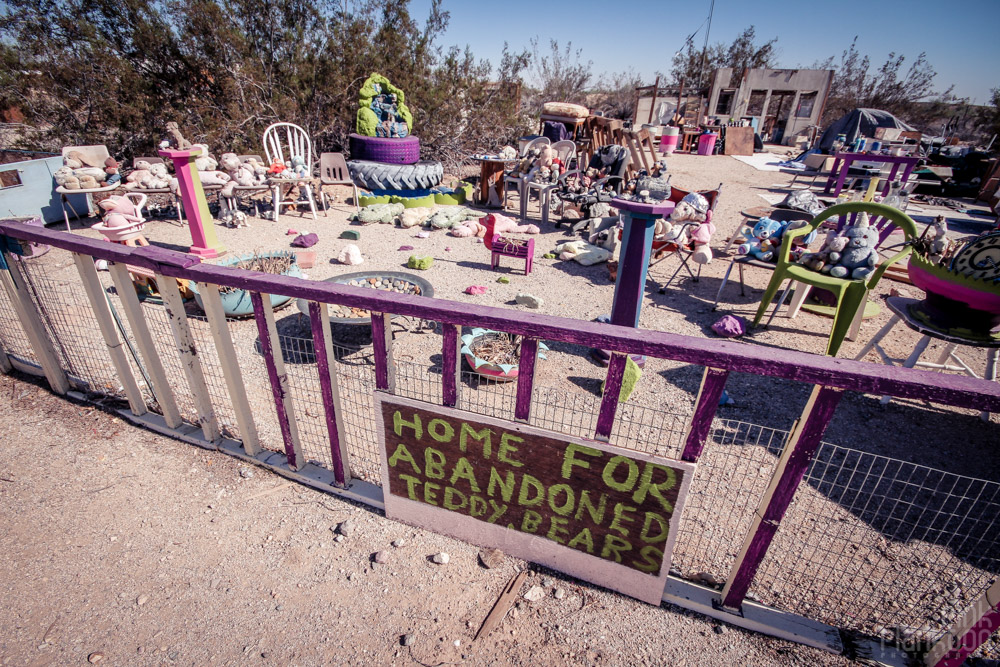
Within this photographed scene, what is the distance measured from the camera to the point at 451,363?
191 cm

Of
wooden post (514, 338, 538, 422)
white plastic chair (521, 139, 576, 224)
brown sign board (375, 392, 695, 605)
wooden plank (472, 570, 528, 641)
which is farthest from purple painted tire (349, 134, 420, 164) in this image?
wooden plank (472, 570, 528, 641)

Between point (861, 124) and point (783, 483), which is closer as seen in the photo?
point (783, 483)

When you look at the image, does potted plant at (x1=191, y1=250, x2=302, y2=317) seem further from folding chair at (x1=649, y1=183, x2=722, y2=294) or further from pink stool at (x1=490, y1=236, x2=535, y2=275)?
folding chair at (x1=649, y1=183, x2=722, y2=294)

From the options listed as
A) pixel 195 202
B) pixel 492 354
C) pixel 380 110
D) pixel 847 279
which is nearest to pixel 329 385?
pixel 492 354

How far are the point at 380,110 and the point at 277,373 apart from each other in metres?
9.77

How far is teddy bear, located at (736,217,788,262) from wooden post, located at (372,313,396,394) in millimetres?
5101

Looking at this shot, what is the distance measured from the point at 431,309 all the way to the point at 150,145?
1252cm

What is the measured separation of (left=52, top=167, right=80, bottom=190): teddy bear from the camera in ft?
24.2

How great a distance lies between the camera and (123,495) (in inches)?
97.0

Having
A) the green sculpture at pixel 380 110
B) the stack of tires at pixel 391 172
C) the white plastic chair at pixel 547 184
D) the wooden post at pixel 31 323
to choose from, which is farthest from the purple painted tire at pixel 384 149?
the wooden post at pixel 31 323

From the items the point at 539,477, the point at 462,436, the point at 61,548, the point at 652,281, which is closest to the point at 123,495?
the point at 61,548

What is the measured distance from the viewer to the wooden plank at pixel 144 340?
2455mm

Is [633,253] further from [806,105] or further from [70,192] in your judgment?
[806,105]

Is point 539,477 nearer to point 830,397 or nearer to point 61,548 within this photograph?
point 830,397
